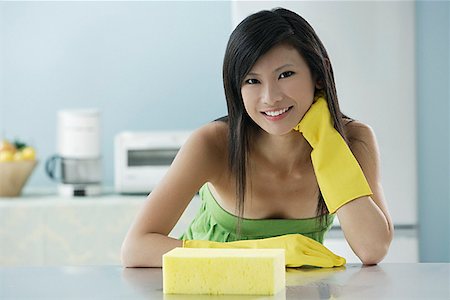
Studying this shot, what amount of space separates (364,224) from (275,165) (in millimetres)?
362

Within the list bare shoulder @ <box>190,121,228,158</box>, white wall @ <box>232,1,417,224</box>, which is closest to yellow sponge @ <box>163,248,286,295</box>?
bare shoulder @ <box>190,121,228,158</box>

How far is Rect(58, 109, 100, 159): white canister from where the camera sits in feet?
12.5

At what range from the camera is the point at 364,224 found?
6.29 feet

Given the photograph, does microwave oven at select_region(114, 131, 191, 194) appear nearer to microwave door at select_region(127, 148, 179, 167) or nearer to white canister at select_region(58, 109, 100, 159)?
microwave door at select_region(127, 148, 179, 167)

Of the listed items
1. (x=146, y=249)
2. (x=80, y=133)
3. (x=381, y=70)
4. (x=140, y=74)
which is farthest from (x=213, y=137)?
(x=140, y=74)

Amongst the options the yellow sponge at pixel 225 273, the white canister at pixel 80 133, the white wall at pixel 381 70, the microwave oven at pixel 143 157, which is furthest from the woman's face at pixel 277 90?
the white canister at pixel 80 133

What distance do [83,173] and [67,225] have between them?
1.04 ft

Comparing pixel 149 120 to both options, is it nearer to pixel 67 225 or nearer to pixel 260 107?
pixel 67 225

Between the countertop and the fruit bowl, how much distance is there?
2171 millimetres

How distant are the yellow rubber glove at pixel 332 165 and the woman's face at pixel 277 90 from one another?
42 mm

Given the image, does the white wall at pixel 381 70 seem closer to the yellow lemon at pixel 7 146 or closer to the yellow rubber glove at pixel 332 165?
the yellow lemon at pixel 7 146

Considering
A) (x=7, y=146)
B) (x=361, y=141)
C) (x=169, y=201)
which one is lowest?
(x=7, y=146)

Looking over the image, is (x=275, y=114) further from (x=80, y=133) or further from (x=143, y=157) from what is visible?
(x=80, y=133)

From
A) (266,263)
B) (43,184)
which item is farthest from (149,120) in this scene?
(266,263)
